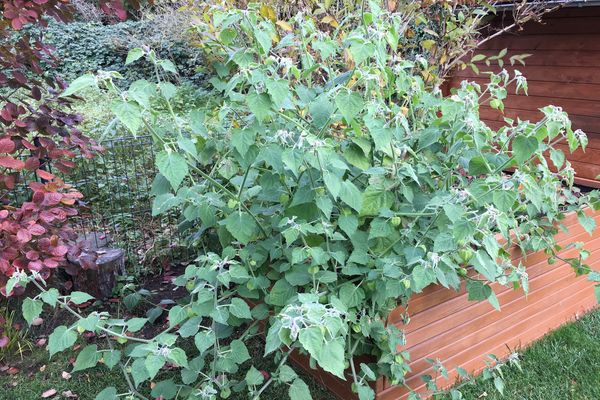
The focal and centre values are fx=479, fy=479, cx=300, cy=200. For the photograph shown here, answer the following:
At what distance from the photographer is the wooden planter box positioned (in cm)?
216

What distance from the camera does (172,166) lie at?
4.74ft

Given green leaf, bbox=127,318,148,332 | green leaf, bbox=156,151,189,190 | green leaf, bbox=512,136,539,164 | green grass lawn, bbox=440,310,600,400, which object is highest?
green leaf, bbox=156,151,189,190

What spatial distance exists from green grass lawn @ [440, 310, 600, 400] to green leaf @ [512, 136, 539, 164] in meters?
1.28

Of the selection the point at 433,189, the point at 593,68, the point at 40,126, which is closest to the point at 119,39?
the point at 40,126

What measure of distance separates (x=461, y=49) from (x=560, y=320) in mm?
1929

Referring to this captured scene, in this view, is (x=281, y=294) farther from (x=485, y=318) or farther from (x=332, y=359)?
(x=485, y=318)

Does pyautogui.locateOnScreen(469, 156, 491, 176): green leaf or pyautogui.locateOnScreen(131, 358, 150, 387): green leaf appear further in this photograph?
pyautogui.locateOnScreen(469, 156, 491, 176): green leaf

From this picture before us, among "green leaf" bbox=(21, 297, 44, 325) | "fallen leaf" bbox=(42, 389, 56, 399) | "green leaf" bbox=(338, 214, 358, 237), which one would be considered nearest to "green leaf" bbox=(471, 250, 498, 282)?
"green leaf" bbox=(338, 214, 358, 237)

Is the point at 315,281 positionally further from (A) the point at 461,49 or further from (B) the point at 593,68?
(B) the point at 593,68

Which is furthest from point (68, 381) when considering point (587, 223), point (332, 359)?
point (587, 223)

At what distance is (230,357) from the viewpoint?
1.71 m

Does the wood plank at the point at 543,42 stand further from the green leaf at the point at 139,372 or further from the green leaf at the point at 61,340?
the green leaf at the point at 61,340

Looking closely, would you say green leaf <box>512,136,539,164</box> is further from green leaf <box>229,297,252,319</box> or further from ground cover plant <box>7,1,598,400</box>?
green leaf <box>229,297,252,319</box>

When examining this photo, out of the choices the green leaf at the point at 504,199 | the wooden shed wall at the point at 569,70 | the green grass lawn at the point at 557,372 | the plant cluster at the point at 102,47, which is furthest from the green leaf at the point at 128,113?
the plant cluster at the point at 102,47
